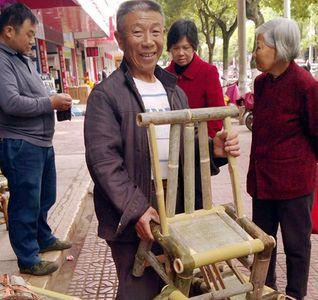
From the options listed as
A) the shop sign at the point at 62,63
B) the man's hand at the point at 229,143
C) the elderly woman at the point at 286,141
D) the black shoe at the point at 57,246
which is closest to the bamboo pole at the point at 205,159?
the man's hand at the point at 229,143

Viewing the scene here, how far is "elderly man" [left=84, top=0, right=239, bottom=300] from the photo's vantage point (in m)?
1.69

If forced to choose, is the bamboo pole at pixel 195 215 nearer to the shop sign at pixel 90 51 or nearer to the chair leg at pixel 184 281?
the chair leg at pixel 184 281

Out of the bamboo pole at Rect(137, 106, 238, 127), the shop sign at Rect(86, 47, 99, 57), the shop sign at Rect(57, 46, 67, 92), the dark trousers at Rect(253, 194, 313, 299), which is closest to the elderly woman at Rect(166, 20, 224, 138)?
the dark trousers at Rect(253, 194, 313, 299)

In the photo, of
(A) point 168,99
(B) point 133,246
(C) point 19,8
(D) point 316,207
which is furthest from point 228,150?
(C) point 19,8

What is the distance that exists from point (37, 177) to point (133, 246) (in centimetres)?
109

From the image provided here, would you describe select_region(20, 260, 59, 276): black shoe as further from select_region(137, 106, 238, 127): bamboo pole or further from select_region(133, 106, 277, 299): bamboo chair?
select_region(137, 106, 238, 127): bamboo pole

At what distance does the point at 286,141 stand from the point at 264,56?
0.48m

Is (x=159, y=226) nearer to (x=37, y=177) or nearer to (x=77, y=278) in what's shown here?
(x=37, y=177)

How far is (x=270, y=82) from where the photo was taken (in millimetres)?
2400

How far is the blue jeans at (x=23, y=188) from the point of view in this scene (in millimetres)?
2633

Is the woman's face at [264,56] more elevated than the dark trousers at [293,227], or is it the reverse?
the woman's face at [264,56]

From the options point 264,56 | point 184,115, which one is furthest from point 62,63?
point 184,115

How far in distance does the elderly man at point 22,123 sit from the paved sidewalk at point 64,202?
322 mm

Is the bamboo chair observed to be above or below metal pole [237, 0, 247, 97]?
below
